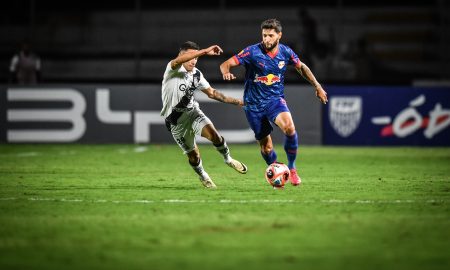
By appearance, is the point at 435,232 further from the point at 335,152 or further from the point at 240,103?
the point at 335,152

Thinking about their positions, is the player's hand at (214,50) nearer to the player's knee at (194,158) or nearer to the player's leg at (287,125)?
the player's leg at (287,125)

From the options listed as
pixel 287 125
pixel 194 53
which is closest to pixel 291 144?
pixel 287 125

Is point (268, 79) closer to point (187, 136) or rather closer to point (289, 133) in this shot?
point (289, 133)

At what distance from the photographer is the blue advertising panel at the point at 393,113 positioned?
21500mm

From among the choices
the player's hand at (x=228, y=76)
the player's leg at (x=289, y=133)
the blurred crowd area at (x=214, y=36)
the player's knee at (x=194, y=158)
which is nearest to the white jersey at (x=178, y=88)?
the player's knee at (x=194, y=158)

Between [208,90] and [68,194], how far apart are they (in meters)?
2.57

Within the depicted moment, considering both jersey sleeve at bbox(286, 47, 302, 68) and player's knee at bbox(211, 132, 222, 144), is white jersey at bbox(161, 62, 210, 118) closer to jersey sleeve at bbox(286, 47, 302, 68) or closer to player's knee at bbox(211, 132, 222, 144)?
player's knee at bbox(211, 132, 222, 144)

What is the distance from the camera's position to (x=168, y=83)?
1227 cm

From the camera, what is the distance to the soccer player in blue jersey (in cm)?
1208

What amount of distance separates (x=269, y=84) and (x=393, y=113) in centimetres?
994

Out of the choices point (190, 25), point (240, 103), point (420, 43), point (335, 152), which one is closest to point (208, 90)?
point (240, 103)

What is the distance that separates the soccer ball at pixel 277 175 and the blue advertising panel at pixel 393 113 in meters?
10.1

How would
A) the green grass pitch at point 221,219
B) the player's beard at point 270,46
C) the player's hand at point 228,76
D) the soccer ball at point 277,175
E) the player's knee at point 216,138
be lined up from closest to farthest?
the green grass pitch at point 221,219 < the player's hand at point 228,76 < the soccer ball at point 277,175 < the player's beard at point 270,46 < the player's knee at point 216,138

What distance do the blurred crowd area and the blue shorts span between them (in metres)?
12.1
